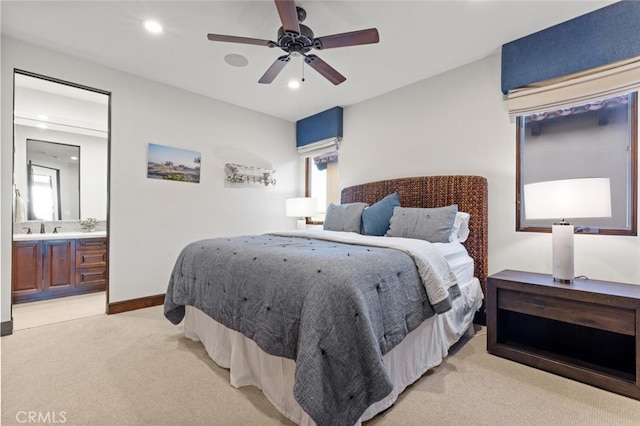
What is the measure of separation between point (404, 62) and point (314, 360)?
2.99m

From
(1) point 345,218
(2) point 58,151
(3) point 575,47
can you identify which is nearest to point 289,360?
(1) point 345,218

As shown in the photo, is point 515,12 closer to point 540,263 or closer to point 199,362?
A: point 540,263

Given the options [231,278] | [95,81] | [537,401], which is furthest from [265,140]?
[537,401]

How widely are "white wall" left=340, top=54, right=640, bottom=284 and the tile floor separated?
147 inches

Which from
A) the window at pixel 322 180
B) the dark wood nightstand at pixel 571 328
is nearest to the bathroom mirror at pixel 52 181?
the window at pixel 322 180

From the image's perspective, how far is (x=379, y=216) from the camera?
309 cm

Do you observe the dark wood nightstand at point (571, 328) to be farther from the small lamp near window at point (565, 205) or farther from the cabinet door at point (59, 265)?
the cabinet door at point (59, 265)

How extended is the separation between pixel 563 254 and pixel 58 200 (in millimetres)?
5930

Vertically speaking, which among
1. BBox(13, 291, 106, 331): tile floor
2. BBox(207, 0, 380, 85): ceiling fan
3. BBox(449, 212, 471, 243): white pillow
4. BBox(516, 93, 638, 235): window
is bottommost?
BBox(13, 291, 106, 331): tile floor

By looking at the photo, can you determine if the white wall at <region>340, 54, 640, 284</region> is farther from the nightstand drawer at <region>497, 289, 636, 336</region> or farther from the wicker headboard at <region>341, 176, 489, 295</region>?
the nightstand drawer at <region>497, 289, 636, 336</region>

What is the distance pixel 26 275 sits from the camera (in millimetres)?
3537

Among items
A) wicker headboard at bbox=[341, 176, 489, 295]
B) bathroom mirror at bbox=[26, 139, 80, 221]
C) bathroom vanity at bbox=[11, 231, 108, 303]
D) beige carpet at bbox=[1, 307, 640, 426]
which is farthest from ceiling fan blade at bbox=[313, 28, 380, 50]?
bathroom mirror at bbox=[26, 139, 80, 221]

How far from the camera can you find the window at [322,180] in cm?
471

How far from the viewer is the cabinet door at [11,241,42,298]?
346 cm
